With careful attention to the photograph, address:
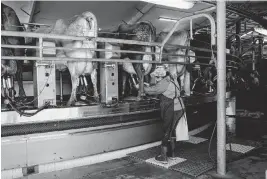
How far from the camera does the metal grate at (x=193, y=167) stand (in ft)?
12.6

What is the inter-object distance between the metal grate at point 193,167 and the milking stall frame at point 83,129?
269mm

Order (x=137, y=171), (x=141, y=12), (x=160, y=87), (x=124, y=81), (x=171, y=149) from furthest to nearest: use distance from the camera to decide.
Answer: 1. (x=141, y=12)
2. (x=124, y=81)
3. (x=171, y=149)
4. (x=160, y=87)
5. (x=137, y=171)

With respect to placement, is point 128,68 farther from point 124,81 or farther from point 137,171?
point 137,171

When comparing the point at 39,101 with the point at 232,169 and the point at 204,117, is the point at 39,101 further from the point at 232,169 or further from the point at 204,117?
the point at 204,117

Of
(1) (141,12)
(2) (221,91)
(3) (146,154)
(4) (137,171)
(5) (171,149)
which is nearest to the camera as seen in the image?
(2) (221,91)

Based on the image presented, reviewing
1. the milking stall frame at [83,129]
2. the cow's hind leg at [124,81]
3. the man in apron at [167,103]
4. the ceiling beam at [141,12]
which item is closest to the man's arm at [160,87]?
the man in apron at [167,103]

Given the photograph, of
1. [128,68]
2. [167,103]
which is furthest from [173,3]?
[167,103]

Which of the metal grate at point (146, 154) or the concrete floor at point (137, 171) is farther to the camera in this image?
the metal grate at point (146, 154)

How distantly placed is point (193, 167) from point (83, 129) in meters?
1.98

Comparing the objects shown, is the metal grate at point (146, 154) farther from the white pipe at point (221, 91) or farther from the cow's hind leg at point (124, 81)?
the cow's hind leg at point (124, 81)

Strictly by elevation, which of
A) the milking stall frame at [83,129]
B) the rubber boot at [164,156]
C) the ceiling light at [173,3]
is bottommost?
the rubber boot at [164,156]

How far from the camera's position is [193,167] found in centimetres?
406

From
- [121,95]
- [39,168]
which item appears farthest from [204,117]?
[39,168]

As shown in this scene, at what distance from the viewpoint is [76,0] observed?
9438 mm
